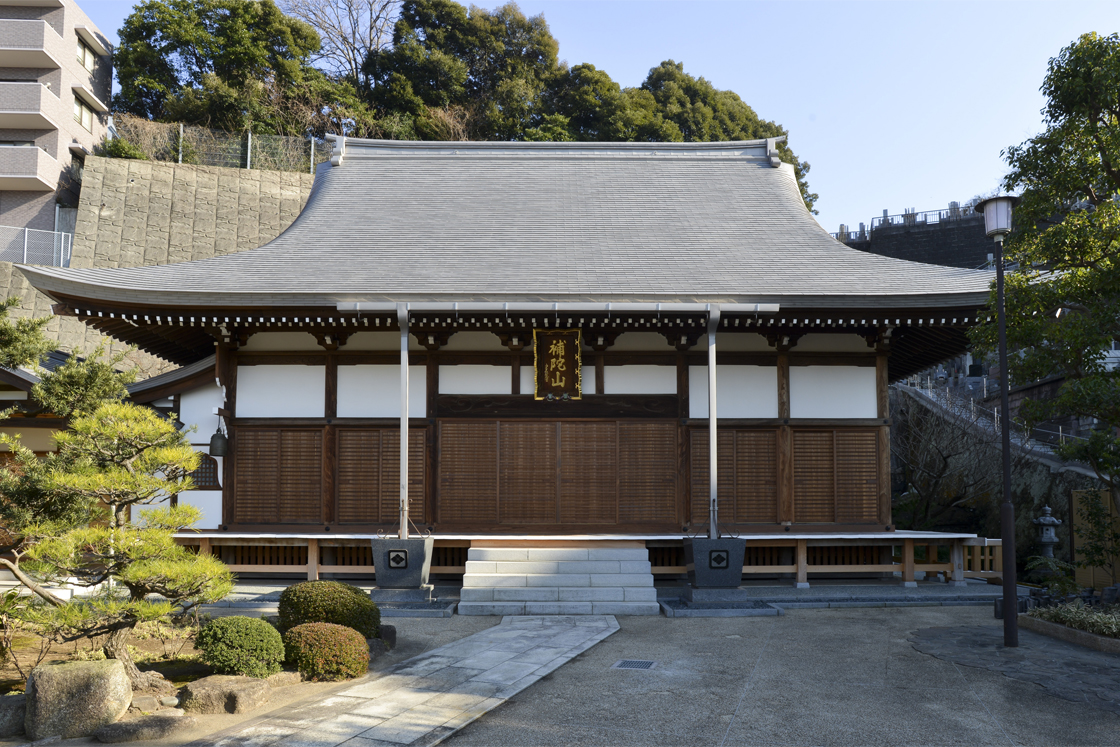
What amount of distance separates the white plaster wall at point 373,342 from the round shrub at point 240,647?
19.0 ft

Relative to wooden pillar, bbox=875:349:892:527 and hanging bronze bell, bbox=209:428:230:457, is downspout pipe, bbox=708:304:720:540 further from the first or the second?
hanging bronze bell, bbox=209:428:230:457

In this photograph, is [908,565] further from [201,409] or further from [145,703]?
[201,409]

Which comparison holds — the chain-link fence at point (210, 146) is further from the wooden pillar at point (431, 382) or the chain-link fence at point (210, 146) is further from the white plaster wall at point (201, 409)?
the wooden pillar at point (431, 382)

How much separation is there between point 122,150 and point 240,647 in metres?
27.7

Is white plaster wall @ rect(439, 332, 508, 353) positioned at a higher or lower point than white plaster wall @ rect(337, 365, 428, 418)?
higher

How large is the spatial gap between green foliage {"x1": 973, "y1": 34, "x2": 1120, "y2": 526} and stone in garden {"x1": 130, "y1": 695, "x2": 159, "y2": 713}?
28.7 feet

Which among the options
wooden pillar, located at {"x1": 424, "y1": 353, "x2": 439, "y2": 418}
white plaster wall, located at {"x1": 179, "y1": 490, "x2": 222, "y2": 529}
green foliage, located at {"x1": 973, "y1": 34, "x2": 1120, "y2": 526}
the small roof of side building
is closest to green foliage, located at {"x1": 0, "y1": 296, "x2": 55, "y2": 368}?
the small roof of side building

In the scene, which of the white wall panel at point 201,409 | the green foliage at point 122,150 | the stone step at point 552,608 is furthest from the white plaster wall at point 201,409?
the green foliage at point 122,150

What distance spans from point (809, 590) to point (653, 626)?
10.8 feet

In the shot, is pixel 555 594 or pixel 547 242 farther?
pixel 547 242

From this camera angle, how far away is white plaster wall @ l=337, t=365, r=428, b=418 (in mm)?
11453

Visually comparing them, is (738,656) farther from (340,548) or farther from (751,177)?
(751,177)

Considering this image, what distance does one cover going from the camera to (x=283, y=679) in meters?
6.12

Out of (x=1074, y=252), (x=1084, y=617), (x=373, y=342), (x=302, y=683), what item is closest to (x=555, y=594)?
(x=302, y=683)
